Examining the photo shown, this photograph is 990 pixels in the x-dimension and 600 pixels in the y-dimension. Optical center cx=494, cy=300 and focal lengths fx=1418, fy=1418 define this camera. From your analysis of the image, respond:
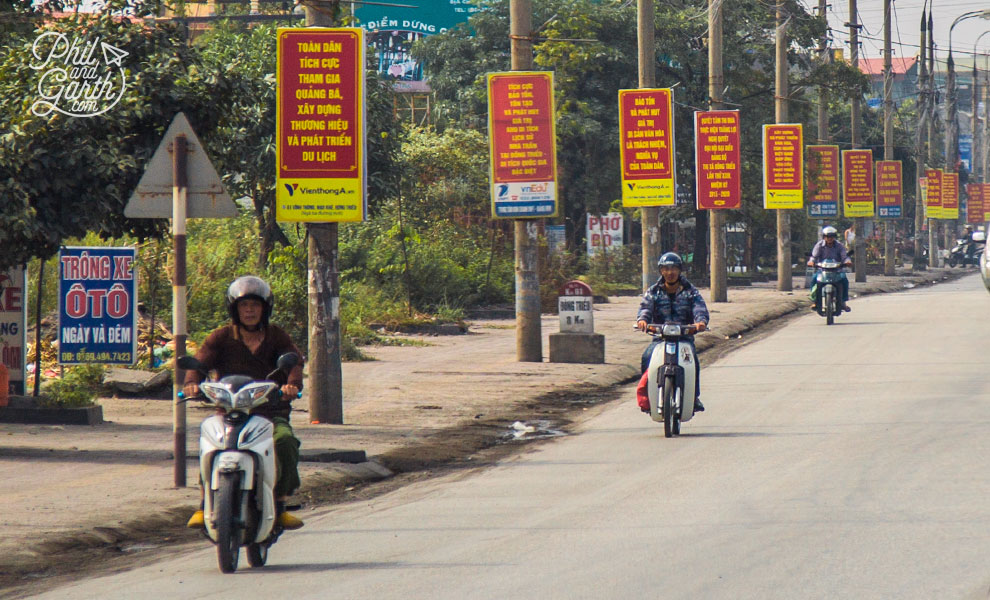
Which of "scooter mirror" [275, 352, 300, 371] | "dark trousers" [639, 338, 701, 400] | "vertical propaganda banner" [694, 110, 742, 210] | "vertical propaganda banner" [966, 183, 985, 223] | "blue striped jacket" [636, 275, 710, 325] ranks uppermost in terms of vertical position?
"vertical propaganda banner" [966, 183, 985, 223]

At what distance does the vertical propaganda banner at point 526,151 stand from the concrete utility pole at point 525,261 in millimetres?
468

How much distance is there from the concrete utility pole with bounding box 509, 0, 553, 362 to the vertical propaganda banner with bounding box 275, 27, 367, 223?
6919mm

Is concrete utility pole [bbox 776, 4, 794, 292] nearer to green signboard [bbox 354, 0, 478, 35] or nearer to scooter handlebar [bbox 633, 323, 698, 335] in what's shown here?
green signboard [bbox 354, 0, 478, 35]

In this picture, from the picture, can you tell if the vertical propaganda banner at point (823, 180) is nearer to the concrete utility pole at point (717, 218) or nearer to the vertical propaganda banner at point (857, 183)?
the vertical propaganda banner at point (857, 183)

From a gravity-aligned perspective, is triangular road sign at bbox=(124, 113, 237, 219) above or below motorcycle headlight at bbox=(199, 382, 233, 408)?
above

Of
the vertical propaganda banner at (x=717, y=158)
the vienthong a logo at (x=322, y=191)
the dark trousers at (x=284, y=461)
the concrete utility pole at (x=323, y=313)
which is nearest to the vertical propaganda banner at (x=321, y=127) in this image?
the vienthong a logo at (x=322, y=191)

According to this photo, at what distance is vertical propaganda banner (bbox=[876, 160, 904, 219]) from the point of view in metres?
52.8

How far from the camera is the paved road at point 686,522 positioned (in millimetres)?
6844

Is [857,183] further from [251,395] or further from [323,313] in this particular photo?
[251,395]

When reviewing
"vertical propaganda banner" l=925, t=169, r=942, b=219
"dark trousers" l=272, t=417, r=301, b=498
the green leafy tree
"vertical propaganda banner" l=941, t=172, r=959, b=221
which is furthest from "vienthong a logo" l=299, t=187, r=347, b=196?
"vertical propaganda banner" l=941, t=172, r=959, b=221

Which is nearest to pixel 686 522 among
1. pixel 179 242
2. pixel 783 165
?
pixel 179 242

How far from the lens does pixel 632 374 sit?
20047 mm

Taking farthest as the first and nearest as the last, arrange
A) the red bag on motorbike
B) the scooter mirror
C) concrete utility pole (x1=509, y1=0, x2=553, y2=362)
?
concrete utility pole (x1=509, y1=0, x2=553, y2=362), the red bag on motorbike, the scooter mirror

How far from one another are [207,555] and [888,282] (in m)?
47.0
